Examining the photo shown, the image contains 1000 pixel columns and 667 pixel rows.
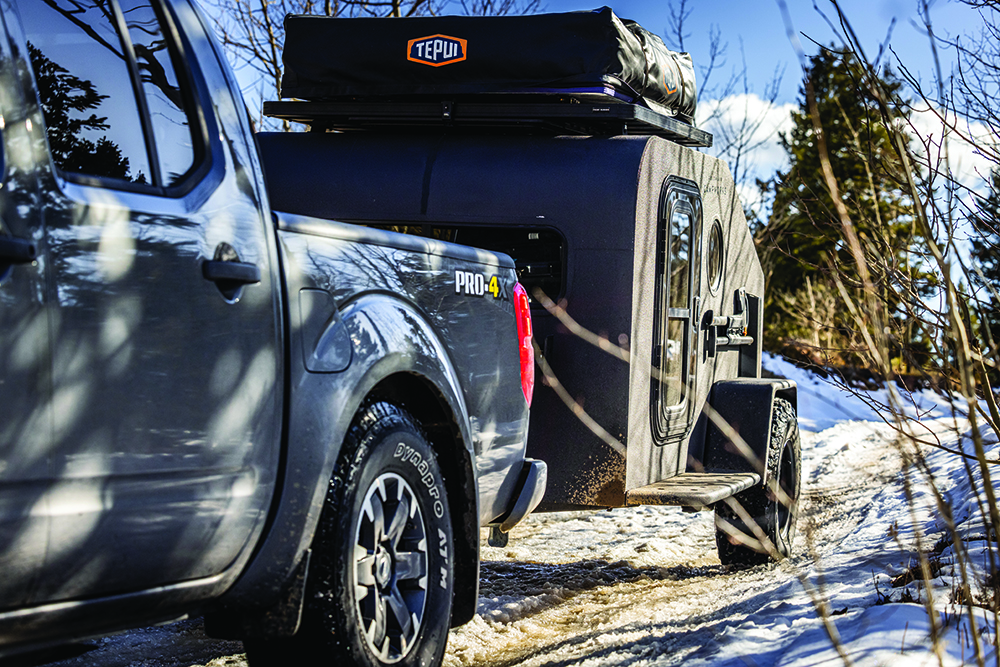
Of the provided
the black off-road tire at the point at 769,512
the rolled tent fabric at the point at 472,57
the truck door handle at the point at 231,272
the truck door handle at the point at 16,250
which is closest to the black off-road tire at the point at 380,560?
the truck door handle at the point at 231,272

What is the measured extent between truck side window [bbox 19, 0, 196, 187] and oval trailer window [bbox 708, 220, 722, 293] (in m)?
4.40

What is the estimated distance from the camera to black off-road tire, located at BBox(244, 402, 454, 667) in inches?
121

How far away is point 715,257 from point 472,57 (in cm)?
211

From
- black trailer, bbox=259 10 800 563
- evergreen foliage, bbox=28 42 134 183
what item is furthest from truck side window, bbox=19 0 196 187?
black trailer, bbox=259 10 800 563

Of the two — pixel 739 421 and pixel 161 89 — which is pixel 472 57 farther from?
pixel 161 89

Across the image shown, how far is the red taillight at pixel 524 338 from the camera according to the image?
451 centimetres

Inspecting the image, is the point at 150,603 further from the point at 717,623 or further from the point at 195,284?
the point at 717,623

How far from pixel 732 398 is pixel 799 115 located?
1314 inches

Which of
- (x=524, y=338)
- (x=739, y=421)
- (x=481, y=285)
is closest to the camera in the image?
(x=481, y=285)

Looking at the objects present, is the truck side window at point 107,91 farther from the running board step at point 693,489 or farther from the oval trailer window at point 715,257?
the oval trailer window at point 715,257

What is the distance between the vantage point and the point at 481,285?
13.7 ft

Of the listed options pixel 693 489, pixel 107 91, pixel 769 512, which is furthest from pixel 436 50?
pixel 769 512

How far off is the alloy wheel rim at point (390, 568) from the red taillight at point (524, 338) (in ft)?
3.72

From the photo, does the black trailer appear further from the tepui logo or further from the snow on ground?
the snow on ground
